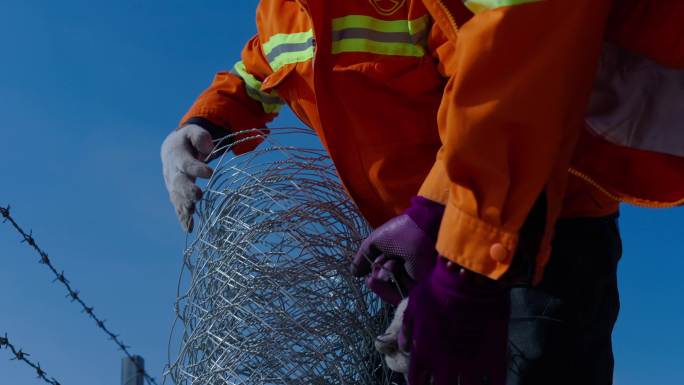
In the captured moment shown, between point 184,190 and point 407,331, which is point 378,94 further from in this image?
point 407,331

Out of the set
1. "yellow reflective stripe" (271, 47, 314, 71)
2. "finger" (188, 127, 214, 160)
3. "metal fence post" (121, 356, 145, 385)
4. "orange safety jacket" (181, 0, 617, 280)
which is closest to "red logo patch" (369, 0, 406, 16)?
"orange safety jacket" (181, 0, 617, 280)

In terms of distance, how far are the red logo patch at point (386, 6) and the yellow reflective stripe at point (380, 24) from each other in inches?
1.1

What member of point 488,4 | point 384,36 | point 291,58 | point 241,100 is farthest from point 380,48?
point 241,100

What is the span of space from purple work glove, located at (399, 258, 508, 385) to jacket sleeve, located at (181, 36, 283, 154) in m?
1.30

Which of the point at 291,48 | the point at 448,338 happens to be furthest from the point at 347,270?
the point at 291,48

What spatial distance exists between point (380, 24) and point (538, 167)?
0.82 m

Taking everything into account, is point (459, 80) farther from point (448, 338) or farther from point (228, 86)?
point (228, 86)

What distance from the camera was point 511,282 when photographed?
2092 millimetres

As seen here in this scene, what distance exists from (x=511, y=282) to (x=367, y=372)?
0.59 meters

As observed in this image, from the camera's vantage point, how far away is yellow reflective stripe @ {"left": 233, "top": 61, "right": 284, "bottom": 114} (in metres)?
3.36

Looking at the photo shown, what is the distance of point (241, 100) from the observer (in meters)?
3.39

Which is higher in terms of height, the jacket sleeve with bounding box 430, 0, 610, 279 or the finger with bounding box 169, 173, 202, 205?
the finger with bounding box 169, 173, 202, 205

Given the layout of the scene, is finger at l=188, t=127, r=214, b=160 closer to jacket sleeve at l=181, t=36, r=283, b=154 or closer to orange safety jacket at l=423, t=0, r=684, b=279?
jacket sleeve at l=181, t=36, r=283, b=154

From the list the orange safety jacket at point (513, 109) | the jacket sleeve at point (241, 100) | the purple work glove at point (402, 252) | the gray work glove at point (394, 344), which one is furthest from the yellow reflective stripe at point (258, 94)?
the orange safety jacket at point (513, 109)
